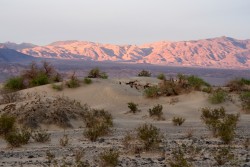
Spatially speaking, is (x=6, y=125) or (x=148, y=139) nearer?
(x=148, y=139)

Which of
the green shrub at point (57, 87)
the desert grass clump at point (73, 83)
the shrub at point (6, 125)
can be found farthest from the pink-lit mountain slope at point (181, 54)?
the shrub at point (6, 125)

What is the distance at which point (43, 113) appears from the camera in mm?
16594

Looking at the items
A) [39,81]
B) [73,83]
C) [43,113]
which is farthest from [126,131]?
[39,81]

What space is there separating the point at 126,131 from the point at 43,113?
3.88 m

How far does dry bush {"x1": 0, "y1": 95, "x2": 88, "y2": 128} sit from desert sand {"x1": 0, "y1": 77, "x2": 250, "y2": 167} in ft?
1.23

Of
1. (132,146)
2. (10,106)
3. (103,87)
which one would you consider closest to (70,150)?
(132,146)

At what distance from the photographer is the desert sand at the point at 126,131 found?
9281mm

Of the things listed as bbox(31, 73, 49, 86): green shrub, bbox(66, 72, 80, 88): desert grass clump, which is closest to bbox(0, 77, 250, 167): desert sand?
bbox(66, 72, 80, 88): desert grass clump

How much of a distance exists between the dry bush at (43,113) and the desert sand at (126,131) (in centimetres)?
37

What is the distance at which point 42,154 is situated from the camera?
9977mm

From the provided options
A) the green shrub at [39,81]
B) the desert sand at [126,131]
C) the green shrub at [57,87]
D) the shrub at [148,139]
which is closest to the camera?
the desert sand at [126,131]

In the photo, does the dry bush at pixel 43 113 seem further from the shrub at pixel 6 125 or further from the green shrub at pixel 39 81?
the green shrub at pixel 39 81

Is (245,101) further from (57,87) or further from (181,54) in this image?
(181,54)

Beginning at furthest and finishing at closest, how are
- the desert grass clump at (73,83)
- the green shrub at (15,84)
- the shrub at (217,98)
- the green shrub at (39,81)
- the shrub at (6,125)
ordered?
the green shrub at (15,84) < the green shrub at (39,81) < the desert grass clump at (73,83) < the shrub at (217,98) < the shrub at (6,125)
